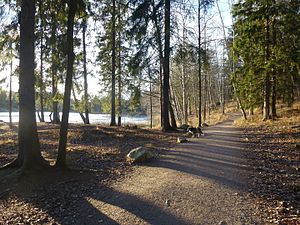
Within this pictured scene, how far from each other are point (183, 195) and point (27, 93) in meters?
4.78

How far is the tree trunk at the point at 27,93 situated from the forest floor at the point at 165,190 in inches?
23.8

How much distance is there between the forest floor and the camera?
527 centimetres

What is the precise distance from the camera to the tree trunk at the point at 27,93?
7941mm

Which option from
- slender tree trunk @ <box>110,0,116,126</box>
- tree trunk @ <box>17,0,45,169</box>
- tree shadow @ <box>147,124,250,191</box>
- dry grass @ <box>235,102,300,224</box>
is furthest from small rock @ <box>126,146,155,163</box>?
slender tree trunk @ <box>110,0,116,126</box>

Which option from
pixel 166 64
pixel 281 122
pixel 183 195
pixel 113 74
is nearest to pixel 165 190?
pixel 183 195

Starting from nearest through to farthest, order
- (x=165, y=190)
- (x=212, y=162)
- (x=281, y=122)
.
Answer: (x=165, y=190) → (x=212, y=162) → (x=281, y=122)

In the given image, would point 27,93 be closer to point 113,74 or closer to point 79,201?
point 79,201

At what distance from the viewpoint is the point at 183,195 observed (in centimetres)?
618

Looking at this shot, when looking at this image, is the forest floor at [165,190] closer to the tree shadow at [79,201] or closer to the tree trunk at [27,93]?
the tree shadow at [79,201]

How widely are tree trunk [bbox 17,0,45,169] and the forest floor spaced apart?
61 cm

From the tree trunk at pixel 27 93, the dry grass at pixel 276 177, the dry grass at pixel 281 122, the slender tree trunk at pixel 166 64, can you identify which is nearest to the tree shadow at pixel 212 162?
the dry grass at pixel 276 177

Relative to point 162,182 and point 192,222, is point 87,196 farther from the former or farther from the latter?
point 192,222

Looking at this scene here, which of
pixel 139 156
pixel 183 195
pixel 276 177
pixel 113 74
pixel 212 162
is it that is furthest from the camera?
pixel 113 74

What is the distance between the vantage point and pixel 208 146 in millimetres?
12078
